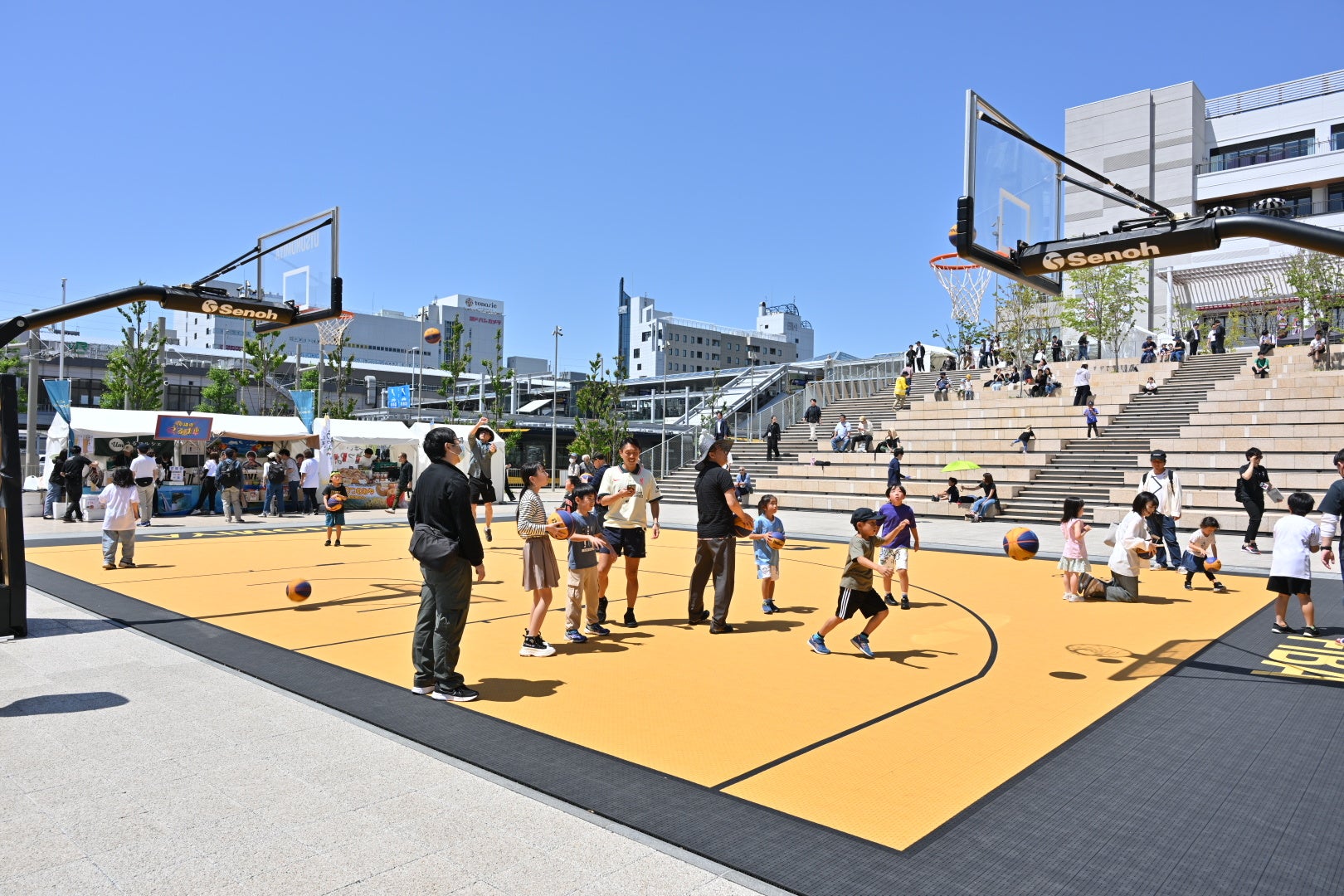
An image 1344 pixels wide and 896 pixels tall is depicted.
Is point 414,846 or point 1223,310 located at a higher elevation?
point 1223,310

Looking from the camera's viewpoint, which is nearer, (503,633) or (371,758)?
(371,758)

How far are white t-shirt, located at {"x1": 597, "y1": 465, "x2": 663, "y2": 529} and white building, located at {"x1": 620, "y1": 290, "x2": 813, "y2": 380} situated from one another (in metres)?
121

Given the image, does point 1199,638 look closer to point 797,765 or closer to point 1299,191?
point 797,765

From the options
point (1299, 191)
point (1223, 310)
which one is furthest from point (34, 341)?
point (1299, 191)

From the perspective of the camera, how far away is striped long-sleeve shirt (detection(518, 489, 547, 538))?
7.21m

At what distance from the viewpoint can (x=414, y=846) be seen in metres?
3.83

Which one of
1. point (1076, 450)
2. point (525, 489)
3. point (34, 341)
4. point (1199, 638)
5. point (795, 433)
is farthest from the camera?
point (795, 433)

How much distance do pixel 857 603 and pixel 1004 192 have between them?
14.5 feet

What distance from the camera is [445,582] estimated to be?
240 inches

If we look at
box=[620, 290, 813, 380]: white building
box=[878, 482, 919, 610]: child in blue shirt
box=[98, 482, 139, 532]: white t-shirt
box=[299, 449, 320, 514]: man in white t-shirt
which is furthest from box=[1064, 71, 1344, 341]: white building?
box=[620, 290, 813, 380]: white building

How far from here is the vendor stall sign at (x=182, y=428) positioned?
2364cm

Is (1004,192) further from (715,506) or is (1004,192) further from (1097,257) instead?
(715,506)

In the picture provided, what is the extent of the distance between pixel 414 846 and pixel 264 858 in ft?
2.03

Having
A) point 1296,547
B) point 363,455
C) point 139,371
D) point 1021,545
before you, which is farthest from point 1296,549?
point 139,371
